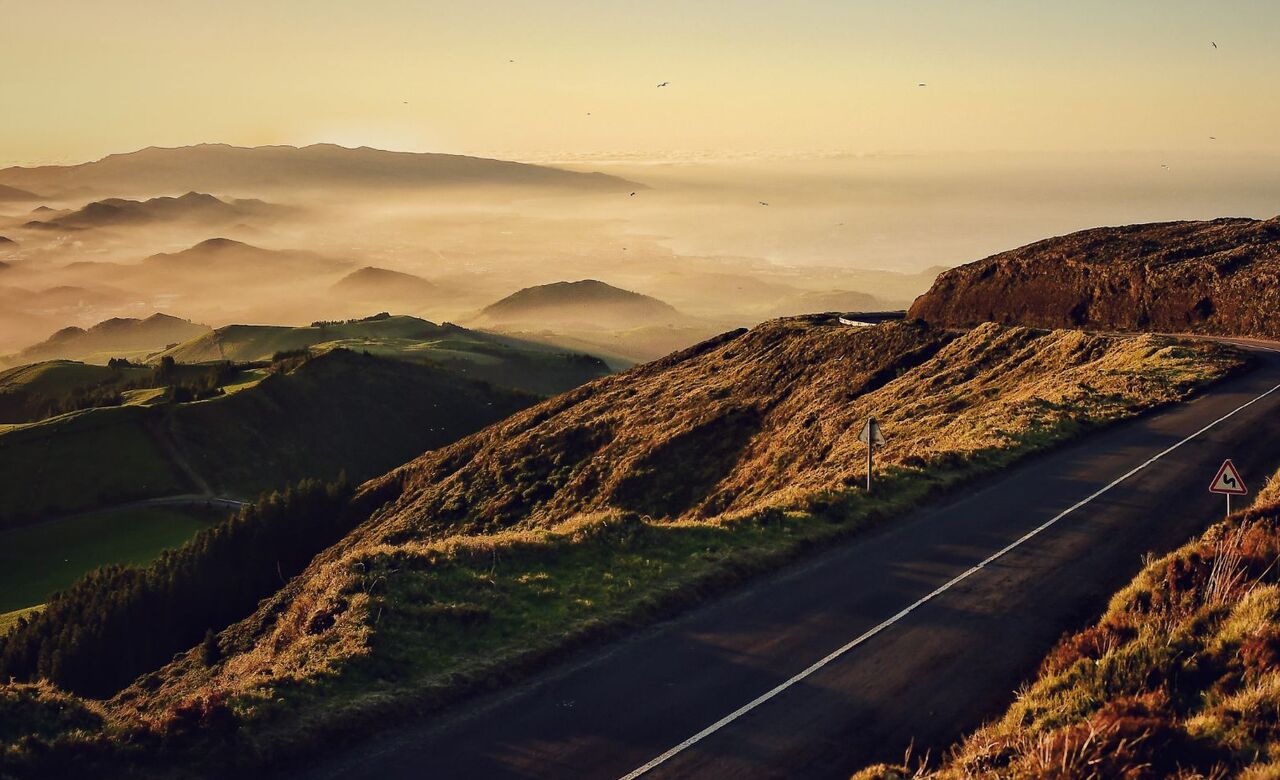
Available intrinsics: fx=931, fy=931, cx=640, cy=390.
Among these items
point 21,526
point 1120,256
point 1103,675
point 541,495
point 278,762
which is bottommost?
point 21,526

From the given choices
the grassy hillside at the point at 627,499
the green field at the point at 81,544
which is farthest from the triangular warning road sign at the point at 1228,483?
the green field at the point at 81,544

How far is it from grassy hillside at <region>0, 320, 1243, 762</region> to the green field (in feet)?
183

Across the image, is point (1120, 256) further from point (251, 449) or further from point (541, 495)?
point (251, 449)

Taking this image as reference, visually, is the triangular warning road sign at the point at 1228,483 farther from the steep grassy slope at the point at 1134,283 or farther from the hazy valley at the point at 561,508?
the steep grassy slope at the point at 1134,283

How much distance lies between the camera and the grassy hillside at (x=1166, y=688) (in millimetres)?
10898

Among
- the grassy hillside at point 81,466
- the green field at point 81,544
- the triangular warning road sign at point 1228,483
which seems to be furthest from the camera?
the grassy hillside at point 81,466

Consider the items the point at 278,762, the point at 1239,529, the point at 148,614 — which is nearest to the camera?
the point at 278,762

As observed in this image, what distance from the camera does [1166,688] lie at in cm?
1314

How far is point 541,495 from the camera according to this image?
186 feet

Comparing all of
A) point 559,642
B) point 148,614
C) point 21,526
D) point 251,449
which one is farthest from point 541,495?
point 251,449

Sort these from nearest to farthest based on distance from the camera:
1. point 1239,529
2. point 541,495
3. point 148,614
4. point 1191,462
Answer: point 1239,529, point 1191,462, point 541,495, point 148,614

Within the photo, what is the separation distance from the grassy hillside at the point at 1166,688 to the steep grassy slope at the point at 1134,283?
48103mm

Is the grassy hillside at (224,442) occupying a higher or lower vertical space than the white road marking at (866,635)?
lower

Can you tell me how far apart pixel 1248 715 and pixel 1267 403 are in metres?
29.7
